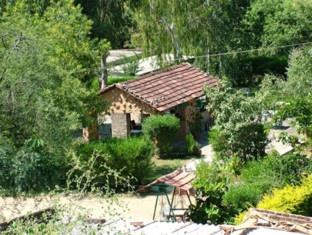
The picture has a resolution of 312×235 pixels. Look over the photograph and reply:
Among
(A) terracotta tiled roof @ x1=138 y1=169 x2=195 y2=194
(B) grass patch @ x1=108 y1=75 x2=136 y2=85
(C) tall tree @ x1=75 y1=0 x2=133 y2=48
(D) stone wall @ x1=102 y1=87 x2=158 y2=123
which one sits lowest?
(A) terracotta tiled roof @ x1=138 y1=169 x2=195 y2=194

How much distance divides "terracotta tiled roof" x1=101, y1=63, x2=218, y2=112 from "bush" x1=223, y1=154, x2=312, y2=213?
1006cm

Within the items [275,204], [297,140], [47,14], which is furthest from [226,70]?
[275,204]

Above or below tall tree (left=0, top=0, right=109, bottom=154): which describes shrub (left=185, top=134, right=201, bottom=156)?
below

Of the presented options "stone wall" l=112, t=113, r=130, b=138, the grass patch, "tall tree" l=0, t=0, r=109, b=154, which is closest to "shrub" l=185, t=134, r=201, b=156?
"stone wall" l=112, t=113, r=130, b=138

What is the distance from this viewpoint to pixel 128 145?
81.9ft

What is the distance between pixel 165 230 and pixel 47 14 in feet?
52.4

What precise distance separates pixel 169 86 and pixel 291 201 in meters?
16.3

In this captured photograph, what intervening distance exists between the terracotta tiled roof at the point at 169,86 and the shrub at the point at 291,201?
13.5 metres

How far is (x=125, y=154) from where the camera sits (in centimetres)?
2467

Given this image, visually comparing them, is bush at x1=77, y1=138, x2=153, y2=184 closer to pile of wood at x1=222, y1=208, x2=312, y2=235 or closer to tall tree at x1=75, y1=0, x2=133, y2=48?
pile of wood at x1=222, y1=208, x2=312, y2=235

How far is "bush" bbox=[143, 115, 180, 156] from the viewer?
96.4 feet

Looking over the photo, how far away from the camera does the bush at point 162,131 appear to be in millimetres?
29375

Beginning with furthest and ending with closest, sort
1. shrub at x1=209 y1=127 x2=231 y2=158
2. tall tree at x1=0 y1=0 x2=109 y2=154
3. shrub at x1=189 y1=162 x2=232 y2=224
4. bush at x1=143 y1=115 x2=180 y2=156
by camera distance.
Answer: bush at x1=143 y1=115 x2=180 y2=156, shrub at x1=209 y1=127 x2=231 y2=158, tall tree at x1=0 y1=0 x2=109 y2=154, shrub at x1=189 y1=162 x2=232 y2=224

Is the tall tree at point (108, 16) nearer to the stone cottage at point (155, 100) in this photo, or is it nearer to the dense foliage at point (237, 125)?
the stone cottage at point (155, 100)
